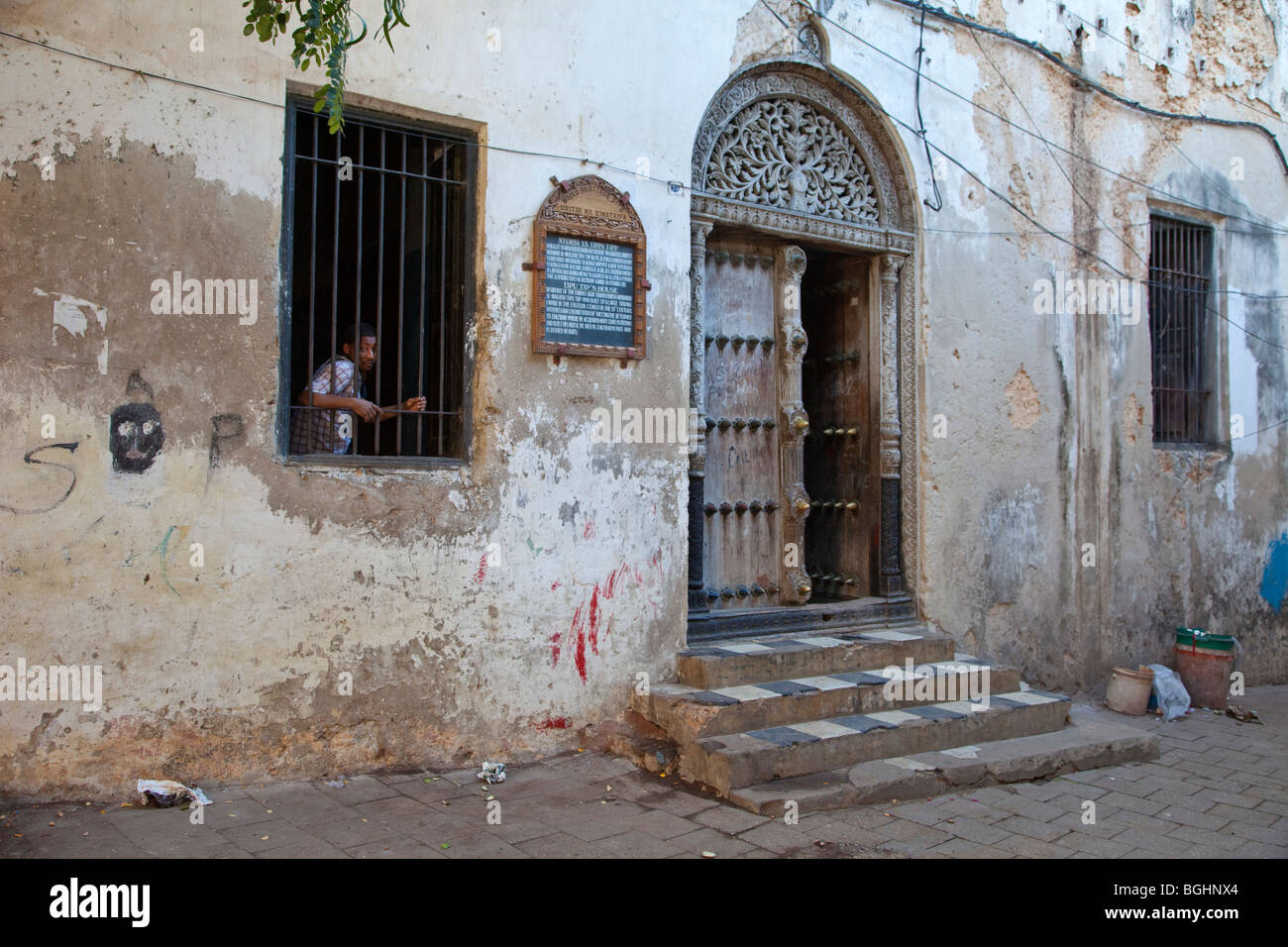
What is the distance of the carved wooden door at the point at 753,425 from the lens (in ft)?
19.4

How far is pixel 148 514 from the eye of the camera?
399 cm

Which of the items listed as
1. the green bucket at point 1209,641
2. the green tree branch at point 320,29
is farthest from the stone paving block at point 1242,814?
the green tree branch at point 320,29

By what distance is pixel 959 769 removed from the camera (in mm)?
4625

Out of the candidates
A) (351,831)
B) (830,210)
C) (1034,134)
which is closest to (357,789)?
(351,831)

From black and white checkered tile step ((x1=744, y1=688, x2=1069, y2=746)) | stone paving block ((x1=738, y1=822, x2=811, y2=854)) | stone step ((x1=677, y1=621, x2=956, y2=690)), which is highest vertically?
stone step ((x1=677, y1=621, x2=956, y2=690))

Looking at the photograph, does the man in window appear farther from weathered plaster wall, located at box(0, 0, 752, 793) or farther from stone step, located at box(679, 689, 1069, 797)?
stone step, located at box(679, 689, 1069, 797)

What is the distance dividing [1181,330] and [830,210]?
3.64 metres

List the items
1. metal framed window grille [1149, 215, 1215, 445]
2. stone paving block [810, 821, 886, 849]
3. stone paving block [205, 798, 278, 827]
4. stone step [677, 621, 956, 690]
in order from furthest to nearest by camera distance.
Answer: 1. metal framed window grille [1149, 215, 1215, 445]
2. stone step [677, 621, 956, 690]
3. stone paving block [810, 821, 886, 849]
4. stone paving block [205, 798, 278, 827]

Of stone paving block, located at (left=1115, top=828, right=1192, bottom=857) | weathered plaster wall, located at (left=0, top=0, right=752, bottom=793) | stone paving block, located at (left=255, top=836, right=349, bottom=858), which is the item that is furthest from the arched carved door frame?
stone paving block, located at (left=255, top=836, right=349, bottom=858)

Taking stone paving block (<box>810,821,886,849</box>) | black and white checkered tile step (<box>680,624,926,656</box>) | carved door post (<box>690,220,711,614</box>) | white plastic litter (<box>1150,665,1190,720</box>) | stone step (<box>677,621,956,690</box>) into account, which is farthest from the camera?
white plastic litter (<box>1150,665,1190,720</box>)

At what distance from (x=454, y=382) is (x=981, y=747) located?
3.09 metres

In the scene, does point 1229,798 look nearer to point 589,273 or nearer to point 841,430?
point 841,430

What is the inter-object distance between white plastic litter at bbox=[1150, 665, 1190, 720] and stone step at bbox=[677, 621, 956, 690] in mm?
1774

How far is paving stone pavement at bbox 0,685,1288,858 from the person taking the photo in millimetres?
3641
